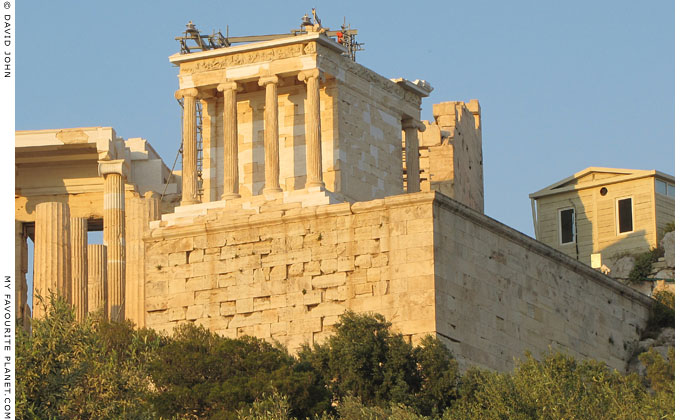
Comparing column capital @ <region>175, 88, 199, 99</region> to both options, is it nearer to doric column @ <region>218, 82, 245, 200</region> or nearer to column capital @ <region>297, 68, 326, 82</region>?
doric column @ <region>218, 82, 245, 200</region>

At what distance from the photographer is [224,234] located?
38.2 meters

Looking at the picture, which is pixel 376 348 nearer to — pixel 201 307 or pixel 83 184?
pixel 201 307

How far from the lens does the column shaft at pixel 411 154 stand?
4338 cm

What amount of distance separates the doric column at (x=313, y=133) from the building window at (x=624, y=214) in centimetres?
1585

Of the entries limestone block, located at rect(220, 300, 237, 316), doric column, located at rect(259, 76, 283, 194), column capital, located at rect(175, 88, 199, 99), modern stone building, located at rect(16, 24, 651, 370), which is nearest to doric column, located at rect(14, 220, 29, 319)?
modern stone building, located at rect(16, 24, 651, 370)

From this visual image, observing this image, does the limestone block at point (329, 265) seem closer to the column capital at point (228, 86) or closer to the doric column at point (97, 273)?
the column capital at point (228, 86)

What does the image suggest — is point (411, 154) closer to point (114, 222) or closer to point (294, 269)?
point (294, 269)

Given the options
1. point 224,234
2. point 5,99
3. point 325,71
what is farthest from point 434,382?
point 5,99

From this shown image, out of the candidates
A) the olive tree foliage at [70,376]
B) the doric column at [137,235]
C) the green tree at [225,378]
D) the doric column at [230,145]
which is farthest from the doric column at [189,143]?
the olive tree foliage at [70,376]

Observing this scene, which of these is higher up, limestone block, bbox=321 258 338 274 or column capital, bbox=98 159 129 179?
column capital, bbox=98 159 129 179

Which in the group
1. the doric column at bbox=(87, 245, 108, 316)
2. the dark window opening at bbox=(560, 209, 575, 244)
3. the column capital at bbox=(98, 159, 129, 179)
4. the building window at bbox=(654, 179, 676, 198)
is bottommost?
the doric column at bbox=(87, 245, 108, 316)

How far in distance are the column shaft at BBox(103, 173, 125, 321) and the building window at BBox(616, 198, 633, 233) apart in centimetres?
1487

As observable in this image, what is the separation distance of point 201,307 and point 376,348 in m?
5.94

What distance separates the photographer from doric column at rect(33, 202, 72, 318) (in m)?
47.4
